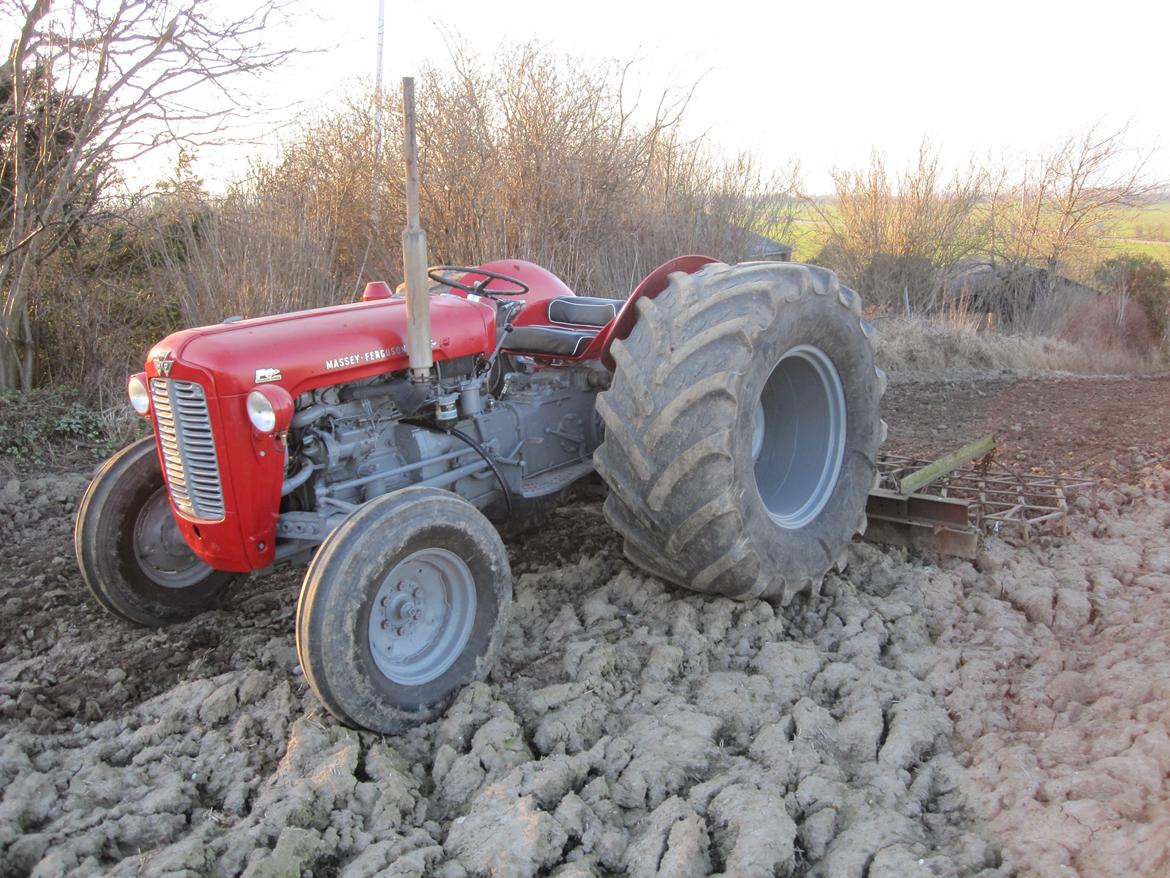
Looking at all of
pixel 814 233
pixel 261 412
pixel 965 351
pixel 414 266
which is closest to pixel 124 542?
pixel 261 412

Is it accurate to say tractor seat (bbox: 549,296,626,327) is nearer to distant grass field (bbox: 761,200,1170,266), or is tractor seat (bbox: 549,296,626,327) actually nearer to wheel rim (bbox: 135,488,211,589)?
wheel rim (bbox: 135,488,211,589)

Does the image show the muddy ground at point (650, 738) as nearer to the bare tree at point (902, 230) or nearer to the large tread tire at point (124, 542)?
the large tread tire at point (124, 542)

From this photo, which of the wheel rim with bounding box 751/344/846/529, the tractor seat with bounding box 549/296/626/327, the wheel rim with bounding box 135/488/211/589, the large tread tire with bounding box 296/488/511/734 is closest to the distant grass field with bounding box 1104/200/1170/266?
the wheel rim with bounding box 751/344/846/529

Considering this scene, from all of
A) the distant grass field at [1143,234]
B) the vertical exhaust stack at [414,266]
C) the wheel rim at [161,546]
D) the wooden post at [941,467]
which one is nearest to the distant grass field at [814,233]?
the distant grass field at [1143,234]

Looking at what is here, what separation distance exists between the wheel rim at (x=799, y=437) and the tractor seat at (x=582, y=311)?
79 centimetres

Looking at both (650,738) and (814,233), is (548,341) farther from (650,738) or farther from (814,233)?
(814,233)

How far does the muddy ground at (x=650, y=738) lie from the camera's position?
211 centimetres

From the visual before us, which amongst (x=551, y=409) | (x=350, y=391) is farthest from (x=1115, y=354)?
(x=350, y=391)

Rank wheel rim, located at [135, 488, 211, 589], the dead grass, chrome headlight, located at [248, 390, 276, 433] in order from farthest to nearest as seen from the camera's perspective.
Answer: the dead grass
wheel rim, located at [135, 488, 211, 589]
chrome headlight, located at [248, 390, 276, 433]

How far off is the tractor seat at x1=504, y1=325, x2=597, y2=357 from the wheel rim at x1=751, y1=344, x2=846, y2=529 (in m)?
0.79

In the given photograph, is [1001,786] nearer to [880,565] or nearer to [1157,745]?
[1157,745]

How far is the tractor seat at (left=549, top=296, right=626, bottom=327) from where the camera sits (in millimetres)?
4094

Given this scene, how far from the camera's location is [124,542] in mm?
3260

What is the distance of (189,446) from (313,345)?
49 centimetres
